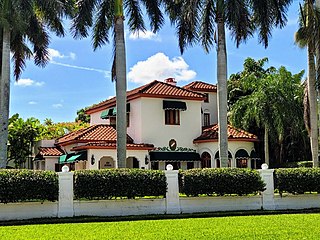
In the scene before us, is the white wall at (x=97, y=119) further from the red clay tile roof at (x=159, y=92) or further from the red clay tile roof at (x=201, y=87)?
the red clay tile roof at (x=201, y=87)

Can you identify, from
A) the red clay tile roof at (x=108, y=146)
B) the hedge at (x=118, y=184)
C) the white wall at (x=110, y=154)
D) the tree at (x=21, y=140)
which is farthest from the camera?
the tree at (x=21, y=140)

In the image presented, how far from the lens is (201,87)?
4347 cm

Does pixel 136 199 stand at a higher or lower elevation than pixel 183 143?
lower

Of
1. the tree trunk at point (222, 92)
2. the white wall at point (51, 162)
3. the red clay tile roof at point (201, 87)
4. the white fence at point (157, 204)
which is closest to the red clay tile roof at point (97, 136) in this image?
the white wall at point (51, 162)

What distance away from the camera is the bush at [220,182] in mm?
20766

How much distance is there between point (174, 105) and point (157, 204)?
1565 centimetres

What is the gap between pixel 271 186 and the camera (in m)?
21.8

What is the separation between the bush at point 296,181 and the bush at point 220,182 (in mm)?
1014

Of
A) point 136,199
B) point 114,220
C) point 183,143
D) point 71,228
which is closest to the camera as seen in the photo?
point 71,228

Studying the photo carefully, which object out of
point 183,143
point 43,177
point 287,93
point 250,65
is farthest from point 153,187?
point 250,65

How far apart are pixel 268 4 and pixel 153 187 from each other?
11.6 meters

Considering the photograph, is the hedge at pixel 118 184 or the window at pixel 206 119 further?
the window at pixel 206 119

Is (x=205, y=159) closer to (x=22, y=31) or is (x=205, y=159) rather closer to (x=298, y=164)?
(x=298, y=164)

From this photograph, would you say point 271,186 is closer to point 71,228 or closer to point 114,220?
point 114,220
